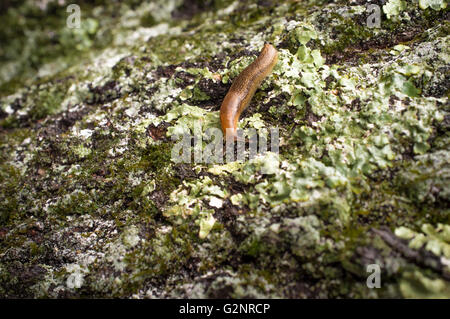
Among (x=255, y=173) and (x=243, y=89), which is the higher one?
(x=243, y=89)

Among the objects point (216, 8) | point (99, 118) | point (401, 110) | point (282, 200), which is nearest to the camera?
point (282, 200)

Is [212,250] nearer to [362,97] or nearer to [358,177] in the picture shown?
[358,177]

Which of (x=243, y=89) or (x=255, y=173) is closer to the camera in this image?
(x=255, y=173)

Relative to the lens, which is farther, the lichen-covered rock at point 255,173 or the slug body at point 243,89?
the slug body at point 243,89

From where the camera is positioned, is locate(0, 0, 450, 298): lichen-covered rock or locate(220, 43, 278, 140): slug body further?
locate(220, 43, 278, 140): slug body

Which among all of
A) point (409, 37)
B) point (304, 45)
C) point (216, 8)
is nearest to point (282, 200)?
point (304, 45)
